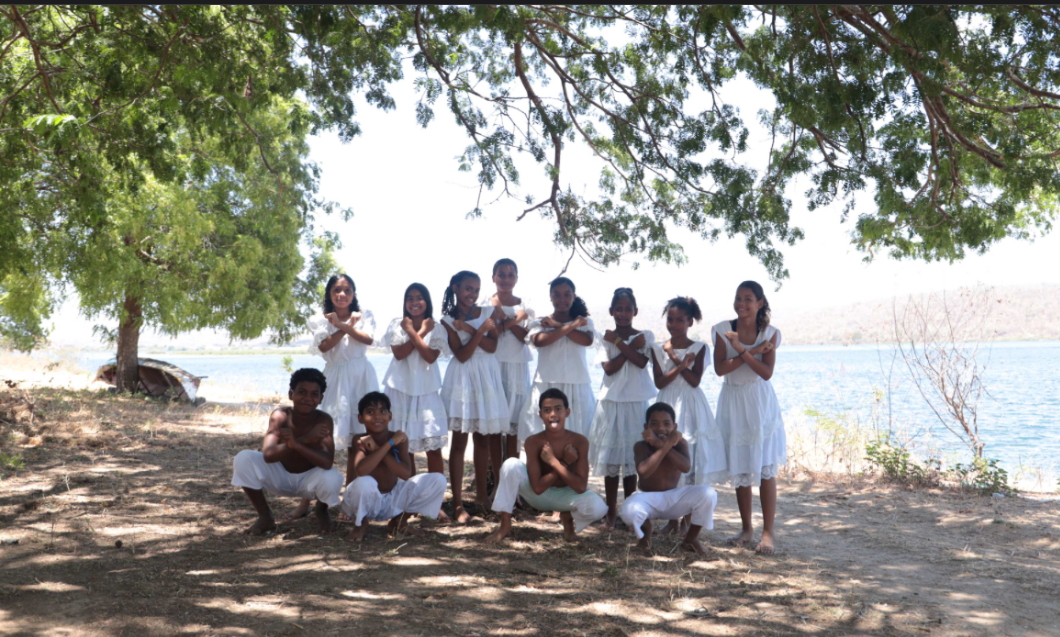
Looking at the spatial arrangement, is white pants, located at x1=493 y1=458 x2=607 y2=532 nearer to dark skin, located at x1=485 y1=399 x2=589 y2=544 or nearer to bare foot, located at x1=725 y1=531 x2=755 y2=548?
dark skin, located at x1=485 y1=399 x2=589 y2=544

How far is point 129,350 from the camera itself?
47.7ft

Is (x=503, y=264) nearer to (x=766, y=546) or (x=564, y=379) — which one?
(x=564, y=379)

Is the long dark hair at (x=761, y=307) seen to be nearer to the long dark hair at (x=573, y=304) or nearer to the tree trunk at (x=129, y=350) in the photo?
the long dark hair at (x=573, y=304)

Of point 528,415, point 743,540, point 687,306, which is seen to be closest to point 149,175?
point 528,415

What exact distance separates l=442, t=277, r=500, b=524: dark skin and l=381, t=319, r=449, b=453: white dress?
0.40 ft

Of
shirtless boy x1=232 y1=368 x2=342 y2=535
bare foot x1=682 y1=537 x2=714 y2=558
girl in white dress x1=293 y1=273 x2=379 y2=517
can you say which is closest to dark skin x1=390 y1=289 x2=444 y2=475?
girl in white dress x1=293 y1=273 x2=379 y2=517

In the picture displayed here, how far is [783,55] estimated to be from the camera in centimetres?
486

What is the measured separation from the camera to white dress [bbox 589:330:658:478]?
202 inches

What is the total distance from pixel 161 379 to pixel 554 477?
12373 mm

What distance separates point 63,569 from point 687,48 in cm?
579

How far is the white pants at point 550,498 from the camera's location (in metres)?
4.59

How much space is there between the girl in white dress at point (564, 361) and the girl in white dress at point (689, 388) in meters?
0.53

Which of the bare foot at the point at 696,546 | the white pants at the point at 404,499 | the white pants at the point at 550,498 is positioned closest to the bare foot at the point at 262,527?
the white pants at the point at 404,499

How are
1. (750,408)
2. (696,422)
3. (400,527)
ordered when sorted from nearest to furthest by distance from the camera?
1. (400,527)
2. (750,408)
3. (696,422)
